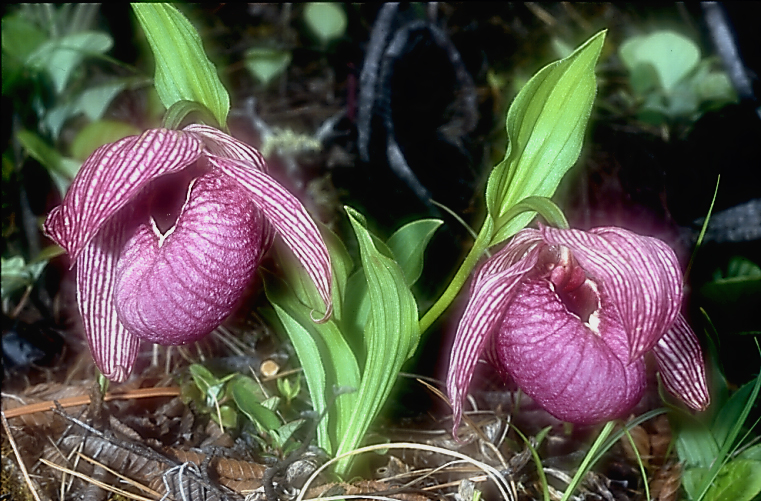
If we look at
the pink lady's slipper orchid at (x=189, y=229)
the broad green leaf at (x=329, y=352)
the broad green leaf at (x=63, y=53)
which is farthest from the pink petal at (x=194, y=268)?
the broad green leaf at (x=63, y=53)

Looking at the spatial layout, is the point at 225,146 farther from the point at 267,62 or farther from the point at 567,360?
the point at 267,62

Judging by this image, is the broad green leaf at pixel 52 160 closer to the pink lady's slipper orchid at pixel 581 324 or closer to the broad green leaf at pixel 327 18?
the broad green leaf at pixel 327 18

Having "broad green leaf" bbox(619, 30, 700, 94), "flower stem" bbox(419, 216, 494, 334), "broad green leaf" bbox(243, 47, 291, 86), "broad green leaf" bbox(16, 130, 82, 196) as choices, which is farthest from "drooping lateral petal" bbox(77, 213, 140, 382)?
"broad green leaf" bbox(619, 30, 700, 94)

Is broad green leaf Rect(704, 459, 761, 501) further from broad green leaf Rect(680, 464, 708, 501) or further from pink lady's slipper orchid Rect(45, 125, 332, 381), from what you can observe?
pink lady's slipper orchid Rect(45, 125, 332, 381)

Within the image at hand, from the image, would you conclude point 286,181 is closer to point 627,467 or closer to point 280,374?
point 280,374

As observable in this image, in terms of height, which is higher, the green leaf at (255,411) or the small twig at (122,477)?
the green leaf at (255,411)

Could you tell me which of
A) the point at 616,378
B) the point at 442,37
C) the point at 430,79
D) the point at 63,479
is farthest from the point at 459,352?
the point at 430,79
